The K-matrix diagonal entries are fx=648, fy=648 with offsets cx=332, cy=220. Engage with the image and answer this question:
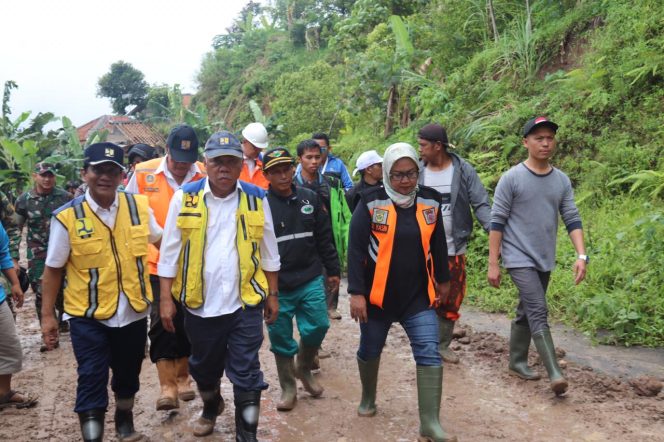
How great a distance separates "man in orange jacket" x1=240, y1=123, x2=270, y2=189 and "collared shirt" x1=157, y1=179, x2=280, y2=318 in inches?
91.4

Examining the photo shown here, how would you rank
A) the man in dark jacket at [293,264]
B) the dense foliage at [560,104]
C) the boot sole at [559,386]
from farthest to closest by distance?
the dense foliage at [560,104] → the man in dark jacket at [293,264] → the boot sole at [559,386]

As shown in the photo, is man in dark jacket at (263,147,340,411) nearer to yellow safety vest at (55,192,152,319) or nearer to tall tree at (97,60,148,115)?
yellow safety vest at (55,192,152,319)

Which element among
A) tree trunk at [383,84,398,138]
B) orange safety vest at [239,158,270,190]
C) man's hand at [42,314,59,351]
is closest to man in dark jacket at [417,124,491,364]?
orange safety vest at [239,158,270,190]

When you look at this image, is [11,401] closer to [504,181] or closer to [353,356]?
[353,356]

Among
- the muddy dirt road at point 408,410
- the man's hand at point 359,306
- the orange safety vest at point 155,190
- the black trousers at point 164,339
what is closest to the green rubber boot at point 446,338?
the muddy dirt road at point 408,410

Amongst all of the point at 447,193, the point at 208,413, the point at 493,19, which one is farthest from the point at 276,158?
the point at 493,19

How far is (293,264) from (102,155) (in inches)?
67.1

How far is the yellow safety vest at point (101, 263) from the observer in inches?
160

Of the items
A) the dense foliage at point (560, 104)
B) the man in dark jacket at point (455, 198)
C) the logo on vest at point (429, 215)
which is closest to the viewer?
the logo on vest at point (429, 215)

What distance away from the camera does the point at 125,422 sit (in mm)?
4605

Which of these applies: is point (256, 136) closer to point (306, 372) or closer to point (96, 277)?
point (306, 372)

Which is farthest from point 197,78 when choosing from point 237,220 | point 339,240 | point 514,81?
point 237,220

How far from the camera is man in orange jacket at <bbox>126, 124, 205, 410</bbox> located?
16.4 ft

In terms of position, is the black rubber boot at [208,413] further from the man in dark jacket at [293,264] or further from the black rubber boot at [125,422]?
the man in dark jacket at [293,264]
